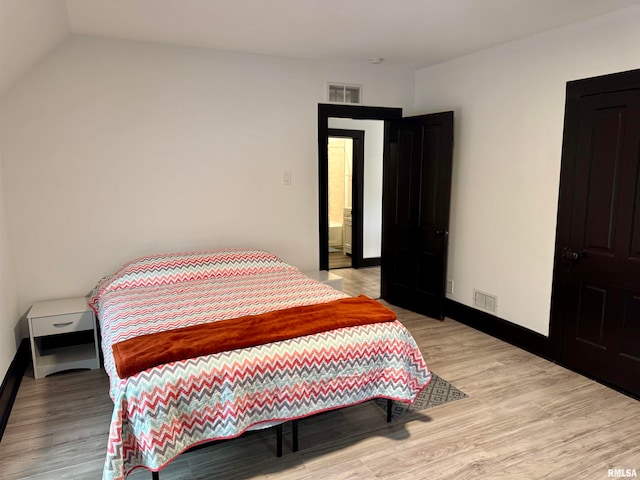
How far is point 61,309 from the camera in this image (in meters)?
3.25

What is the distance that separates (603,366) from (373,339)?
1842mm

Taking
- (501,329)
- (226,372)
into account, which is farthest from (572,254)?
(226,372)

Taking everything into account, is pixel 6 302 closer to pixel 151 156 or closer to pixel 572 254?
pixel 151 156

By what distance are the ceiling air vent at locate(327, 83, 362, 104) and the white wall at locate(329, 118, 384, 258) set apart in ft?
6.35

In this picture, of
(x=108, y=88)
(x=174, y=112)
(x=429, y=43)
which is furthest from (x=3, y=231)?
(x=429, y=43)

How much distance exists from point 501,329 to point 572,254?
3.31 feet

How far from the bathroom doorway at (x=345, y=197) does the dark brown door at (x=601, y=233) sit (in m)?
3.51

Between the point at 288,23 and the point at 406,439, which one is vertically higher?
the point at 288,23

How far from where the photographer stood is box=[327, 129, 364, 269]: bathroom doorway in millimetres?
6512

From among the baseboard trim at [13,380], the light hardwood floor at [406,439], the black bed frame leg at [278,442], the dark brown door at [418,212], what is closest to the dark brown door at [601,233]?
the light hardwood floor at [406,439]

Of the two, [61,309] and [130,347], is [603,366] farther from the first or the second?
[61,309]

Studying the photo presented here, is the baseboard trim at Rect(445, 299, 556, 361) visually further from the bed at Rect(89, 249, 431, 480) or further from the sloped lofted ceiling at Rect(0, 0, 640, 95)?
the sloped lofted ceiling at Rect(0, 0, 640, 95)

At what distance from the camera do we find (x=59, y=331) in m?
3.19

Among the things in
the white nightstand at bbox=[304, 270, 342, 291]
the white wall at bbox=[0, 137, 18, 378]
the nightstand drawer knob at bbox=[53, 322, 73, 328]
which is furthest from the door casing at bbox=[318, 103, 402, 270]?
the white wall at bbox=[0, 137, 18, 378]
